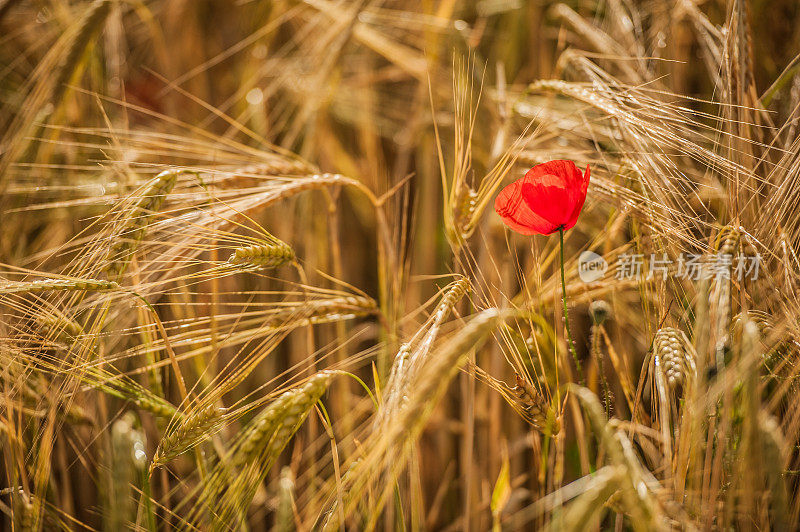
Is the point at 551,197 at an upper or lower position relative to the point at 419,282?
upper

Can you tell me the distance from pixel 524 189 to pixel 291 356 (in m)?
0.61

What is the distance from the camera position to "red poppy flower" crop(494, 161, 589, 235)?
1.42ft

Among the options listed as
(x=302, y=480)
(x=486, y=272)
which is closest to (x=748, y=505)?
(x=486, y=272)

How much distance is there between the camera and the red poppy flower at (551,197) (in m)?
0.43

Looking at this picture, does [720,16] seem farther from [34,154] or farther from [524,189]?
[34,154]

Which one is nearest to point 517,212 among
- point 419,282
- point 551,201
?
point 551,201

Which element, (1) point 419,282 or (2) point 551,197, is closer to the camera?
(2) point 551,197

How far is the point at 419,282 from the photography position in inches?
39.2

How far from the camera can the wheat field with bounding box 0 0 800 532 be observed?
427mm

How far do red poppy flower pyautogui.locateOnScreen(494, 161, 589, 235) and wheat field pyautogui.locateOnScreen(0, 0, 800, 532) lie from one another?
62 mm

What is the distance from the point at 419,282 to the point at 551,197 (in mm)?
578

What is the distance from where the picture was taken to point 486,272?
0.83m

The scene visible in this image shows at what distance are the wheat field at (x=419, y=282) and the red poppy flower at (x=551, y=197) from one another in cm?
6

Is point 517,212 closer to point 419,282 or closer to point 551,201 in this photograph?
point 551,201
